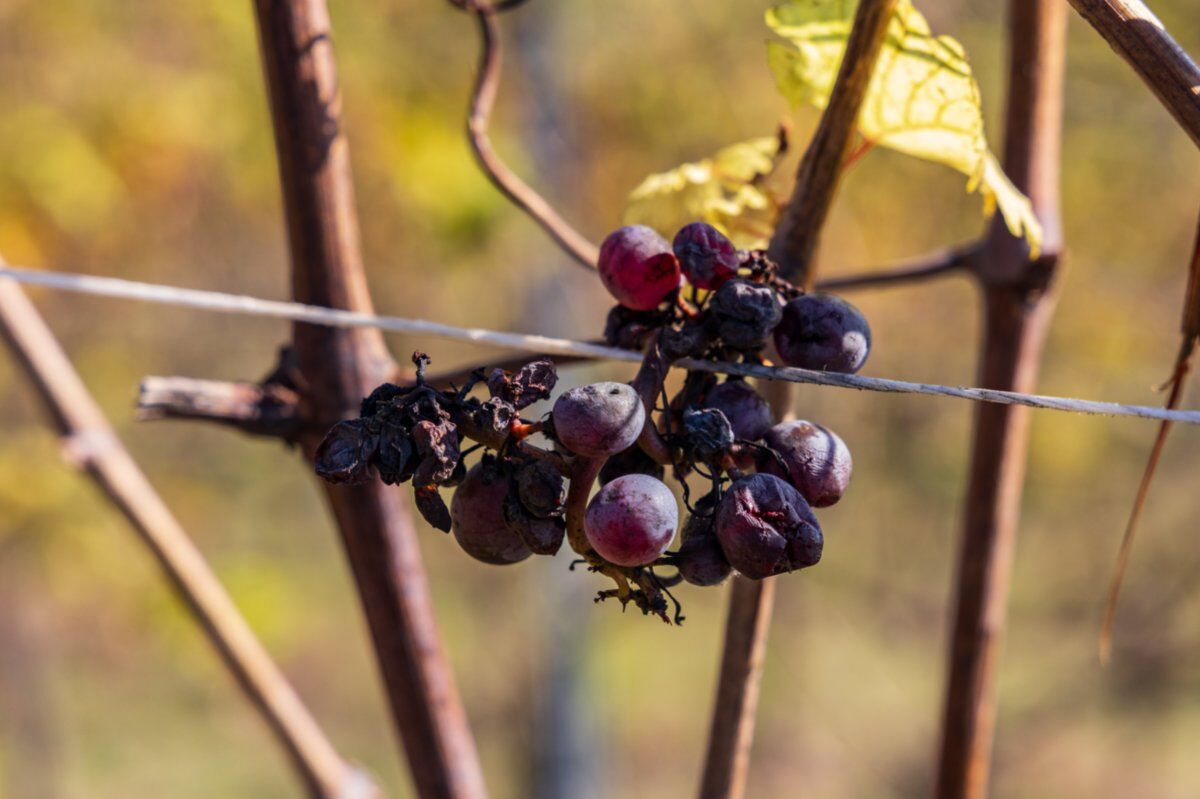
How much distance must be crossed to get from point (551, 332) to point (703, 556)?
10.7 ft

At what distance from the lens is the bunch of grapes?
445mm

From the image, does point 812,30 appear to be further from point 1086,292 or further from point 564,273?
point 1086,292

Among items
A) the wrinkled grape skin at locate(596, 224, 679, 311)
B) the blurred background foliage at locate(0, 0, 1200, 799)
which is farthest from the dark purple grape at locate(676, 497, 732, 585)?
the blurred background foliage at locate(0, 0, 1200, 799)

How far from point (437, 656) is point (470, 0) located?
51 centimetres

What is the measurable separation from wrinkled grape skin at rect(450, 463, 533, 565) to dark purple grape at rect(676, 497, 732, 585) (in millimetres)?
75

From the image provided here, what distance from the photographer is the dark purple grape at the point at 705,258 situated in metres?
A: 0.53

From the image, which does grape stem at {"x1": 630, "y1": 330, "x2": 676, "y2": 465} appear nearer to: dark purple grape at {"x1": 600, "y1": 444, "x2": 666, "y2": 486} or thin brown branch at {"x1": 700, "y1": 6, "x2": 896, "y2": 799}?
dark purple grape at {"x1": 600, "y1": 444, "x2": 666, "y2": 486}

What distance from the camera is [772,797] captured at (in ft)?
20.1

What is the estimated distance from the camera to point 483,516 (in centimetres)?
49

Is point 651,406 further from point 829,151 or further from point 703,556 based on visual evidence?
point 829,151

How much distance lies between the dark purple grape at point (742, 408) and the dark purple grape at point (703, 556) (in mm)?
50

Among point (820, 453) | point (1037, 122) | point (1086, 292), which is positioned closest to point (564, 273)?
point (1086, 292)

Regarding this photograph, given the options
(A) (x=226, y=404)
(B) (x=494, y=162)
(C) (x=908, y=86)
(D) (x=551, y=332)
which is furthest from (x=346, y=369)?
(D) (x=551, y=332)

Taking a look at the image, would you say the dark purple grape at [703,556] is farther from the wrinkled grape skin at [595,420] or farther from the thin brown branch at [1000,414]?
the thin brown branch at [1000,414]
